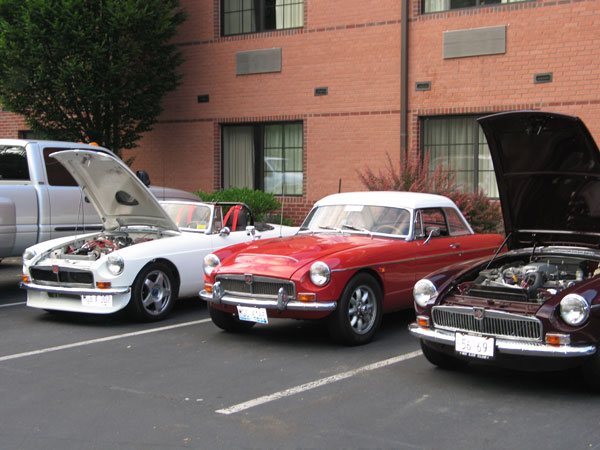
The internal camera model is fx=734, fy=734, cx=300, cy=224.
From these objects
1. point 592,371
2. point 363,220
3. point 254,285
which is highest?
point 363,220

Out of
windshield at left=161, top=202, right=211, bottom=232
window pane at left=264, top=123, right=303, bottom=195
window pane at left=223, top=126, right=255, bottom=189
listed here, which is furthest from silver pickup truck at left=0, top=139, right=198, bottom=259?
window pane at left=223, top=126, right=255, bottom=189

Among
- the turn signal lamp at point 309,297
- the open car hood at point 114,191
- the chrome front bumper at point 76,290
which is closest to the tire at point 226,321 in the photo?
the chrome front bumper at point 76,290

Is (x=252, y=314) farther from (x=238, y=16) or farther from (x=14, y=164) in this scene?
(x=238, y=16)

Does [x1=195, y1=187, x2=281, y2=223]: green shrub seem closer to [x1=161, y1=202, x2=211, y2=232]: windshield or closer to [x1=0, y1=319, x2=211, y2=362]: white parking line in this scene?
[x1=161, y1=202, x2=211, y2=232]: windshield

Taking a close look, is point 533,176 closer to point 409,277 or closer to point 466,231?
point 409,277

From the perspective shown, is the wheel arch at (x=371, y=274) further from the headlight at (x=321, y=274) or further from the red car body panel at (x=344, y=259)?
the headlight at (x=321, y=274)

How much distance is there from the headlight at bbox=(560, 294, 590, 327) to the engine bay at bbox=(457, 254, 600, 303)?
0.93 feet

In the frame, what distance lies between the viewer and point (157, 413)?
5.14 metres

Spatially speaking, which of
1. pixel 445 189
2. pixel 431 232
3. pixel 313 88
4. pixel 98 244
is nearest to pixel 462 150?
pixel 445 189

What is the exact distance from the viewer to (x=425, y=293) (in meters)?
6.20

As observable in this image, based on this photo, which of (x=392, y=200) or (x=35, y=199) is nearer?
(x=392, y=200)

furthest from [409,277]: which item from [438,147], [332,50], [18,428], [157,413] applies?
[332,50]

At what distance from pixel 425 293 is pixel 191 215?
4526 mm

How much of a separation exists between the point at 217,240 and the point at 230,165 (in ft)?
26.7
